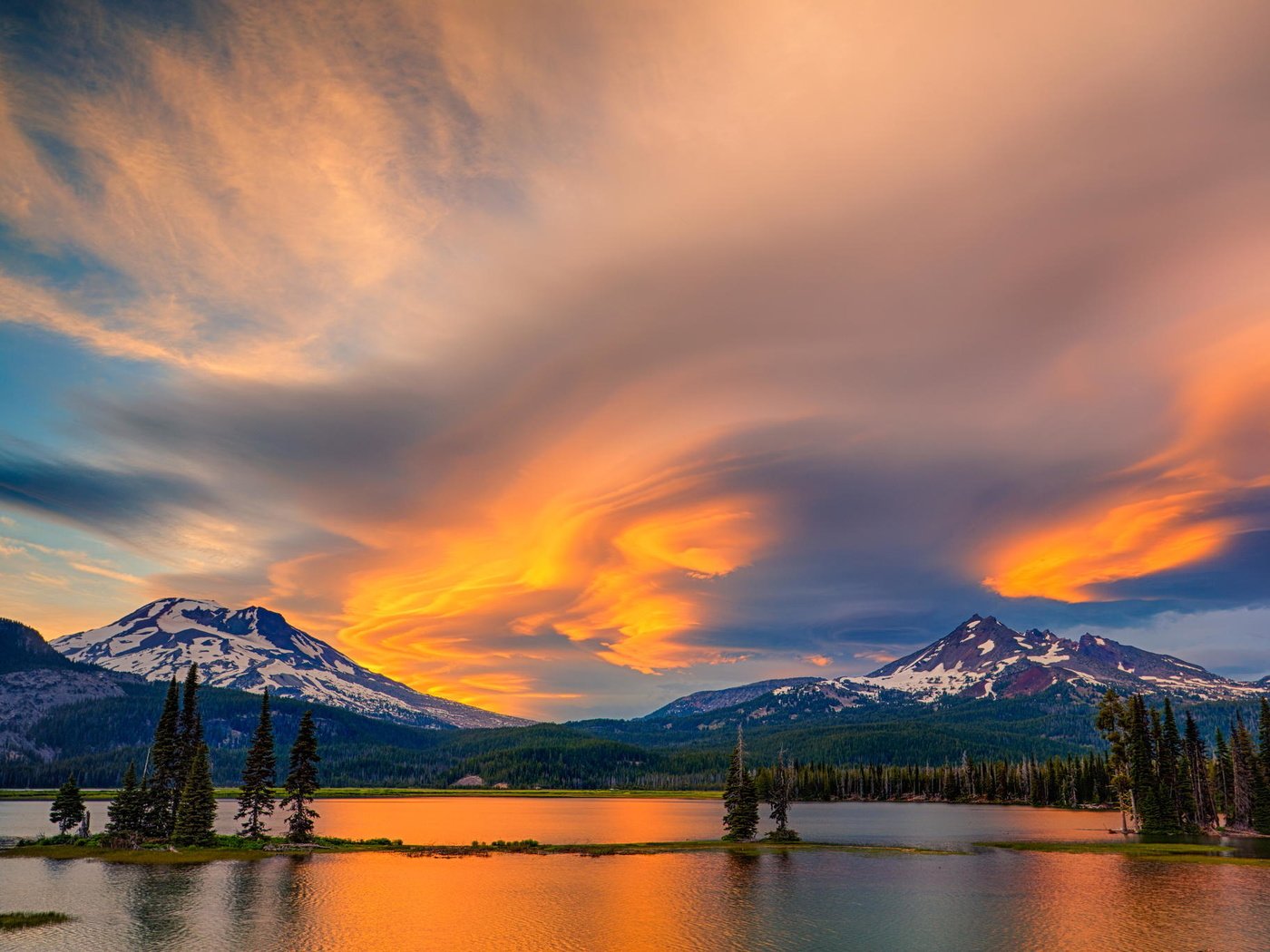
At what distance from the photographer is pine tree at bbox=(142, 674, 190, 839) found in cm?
11150

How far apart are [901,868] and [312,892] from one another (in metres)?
65.1

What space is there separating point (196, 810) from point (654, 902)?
228 feet

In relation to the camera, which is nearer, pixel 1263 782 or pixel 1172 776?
pixel 1263 782

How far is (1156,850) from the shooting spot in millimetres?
109375

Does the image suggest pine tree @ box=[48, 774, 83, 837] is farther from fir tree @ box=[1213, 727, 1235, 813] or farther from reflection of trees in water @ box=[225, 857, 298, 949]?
fir tree @ box=[1213, 727, 1235, 813]

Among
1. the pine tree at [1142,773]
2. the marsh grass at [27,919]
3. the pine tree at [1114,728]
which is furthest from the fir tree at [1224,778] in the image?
the marsh grass at [27,919]

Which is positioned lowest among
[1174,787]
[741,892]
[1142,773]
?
[741,892]

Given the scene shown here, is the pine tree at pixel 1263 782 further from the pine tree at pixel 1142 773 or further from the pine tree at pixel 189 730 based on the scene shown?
the pine tree at pixel 189 730

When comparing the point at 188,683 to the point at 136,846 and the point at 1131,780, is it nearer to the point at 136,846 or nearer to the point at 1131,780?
the point at 136,846

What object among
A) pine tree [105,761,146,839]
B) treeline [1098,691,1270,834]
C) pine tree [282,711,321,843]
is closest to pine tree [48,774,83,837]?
pine tree [105,761,146,839]

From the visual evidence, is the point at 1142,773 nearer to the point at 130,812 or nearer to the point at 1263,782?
the point at 1263,782

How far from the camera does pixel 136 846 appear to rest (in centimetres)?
10581

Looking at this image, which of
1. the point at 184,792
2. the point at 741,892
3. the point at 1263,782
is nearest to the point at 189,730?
the point at 184,792

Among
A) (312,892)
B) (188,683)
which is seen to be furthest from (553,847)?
(188,683)
